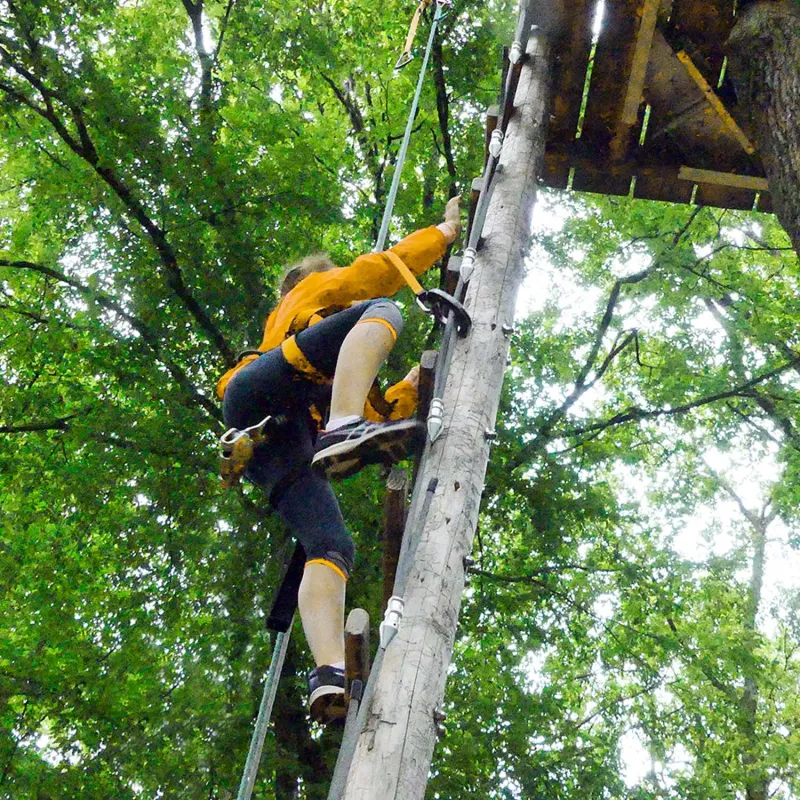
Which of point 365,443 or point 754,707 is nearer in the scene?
point 365,443

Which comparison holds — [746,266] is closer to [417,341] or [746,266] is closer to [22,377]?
[417,341]

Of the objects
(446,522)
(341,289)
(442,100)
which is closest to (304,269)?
(341,289)

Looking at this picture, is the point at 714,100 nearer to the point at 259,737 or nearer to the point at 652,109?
the point at 652,109

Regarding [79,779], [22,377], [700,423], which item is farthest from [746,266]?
[79,779]

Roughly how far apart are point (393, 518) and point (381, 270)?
1.21m

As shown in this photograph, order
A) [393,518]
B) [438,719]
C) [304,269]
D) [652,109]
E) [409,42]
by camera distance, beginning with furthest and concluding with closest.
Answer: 1. [409,42]
2. [652,109]
3. [304,269]
4. [393,518]
5. [438,719]

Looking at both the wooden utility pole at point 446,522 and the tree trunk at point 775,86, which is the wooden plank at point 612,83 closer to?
the tree trunk at point 775,86

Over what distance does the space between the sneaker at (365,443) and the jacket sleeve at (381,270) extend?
73 centimetres

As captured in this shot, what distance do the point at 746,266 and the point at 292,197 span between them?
7.16m

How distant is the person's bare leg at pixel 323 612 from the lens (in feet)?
10.5

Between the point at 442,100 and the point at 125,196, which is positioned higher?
the point at 442,100

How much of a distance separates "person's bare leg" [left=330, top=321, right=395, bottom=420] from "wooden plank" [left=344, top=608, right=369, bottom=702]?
1.01m

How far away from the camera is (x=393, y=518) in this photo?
10.0ft

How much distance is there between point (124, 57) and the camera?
8.47 meters
